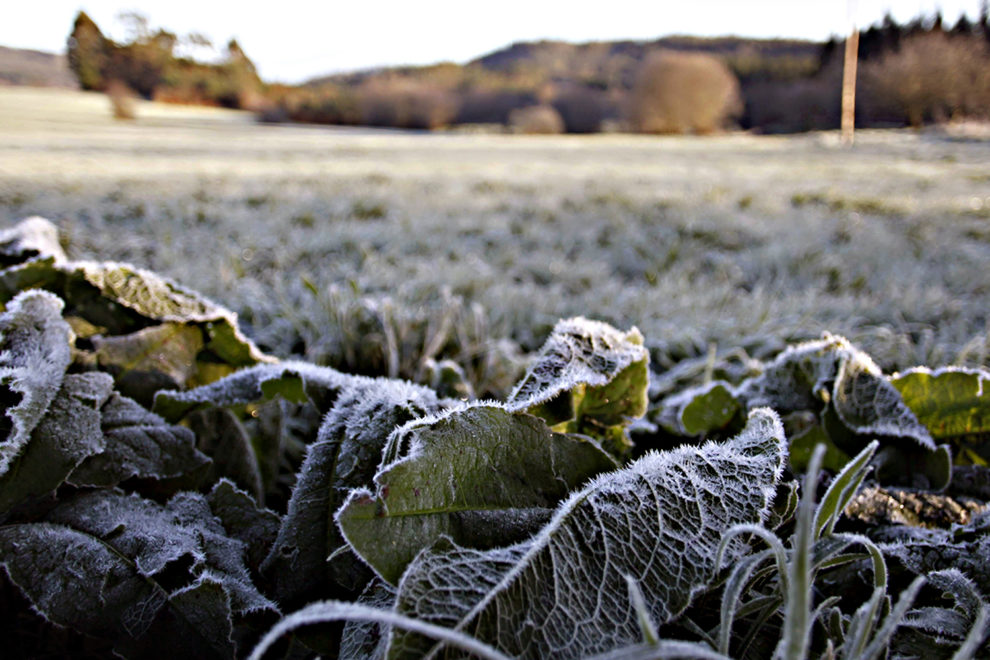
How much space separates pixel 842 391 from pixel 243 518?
3.00ft

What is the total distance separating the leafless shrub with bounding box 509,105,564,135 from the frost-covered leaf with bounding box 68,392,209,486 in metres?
32.3

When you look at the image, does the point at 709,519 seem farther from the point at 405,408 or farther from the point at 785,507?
the point at 405,408

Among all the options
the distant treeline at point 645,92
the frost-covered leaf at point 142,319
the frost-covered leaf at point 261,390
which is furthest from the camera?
the distant treeline at point 645,92

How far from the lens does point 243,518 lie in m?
0.87

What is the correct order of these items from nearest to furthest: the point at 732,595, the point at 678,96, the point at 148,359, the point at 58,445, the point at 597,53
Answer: the point at 732,595 < the point at 58,445 < the point at 148,359 < the point at 678,96 < the point at 597,53

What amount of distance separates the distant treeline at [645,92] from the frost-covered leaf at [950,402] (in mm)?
32758

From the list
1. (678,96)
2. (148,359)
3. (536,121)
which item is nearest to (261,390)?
(148,359)

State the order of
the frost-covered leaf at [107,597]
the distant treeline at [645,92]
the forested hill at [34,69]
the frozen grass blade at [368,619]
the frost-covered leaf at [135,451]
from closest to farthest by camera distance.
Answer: the frozen grass blade at [368,619]
the frost-covered leaf at [107,597]
the frost-covered leaf at [135,451]
the distant treeline at [645,92]
the forested hill at [34,69]

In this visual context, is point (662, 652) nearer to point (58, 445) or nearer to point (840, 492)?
point (840, 492)

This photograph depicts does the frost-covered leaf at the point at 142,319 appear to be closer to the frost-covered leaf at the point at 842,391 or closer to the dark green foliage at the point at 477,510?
A: the dark green foliage at the point at 477,510

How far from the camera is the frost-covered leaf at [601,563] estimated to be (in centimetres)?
56

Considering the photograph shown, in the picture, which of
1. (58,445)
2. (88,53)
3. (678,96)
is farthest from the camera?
(88,53)

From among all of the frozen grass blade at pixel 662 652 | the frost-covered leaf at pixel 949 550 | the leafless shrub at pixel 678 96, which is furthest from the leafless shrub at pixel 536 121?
the frozen grass blade at pixel 662 652

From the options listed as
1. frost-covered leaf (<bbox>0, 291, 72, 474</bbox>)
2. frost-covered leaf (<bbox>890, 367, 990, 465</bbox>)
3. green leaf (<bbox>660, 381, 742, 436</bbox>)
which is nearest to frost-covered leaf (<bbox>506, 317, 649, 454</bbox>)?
green leaf (<bbox>660, 381, 742, 436</bbox>)
